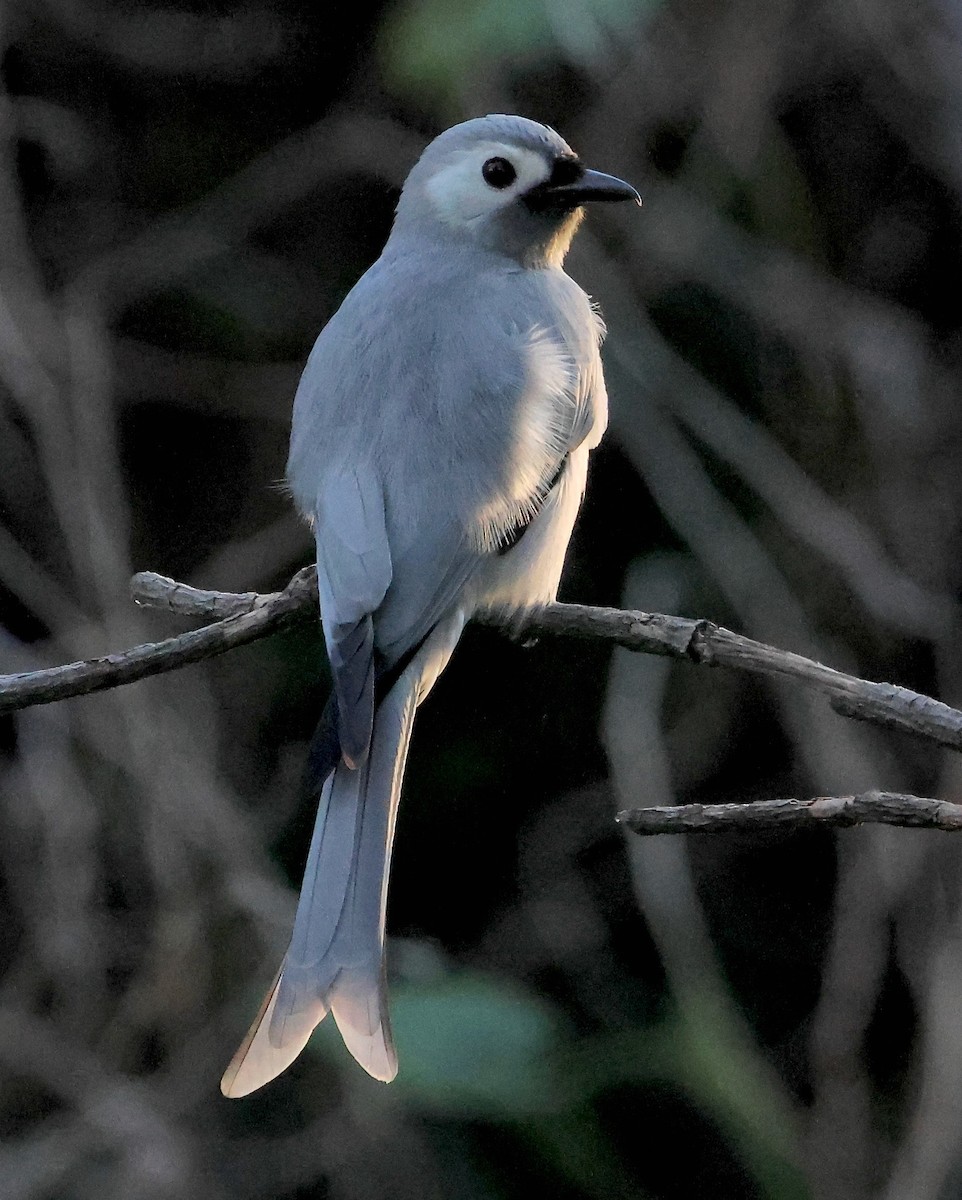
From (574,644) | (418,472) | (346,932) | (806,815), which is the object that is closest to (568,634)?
(418,472)

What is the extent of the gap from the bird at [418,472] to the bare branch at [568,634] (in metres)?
0.12

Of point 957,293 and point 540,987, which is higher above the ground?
point 957,293

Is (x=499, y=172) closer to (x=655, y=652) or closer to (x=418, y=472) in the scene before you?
(x=418, y=472)

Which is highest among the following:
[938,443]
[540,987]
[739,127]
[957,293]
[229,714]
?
[739,127]

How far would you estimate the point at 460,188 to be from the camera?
320 cm

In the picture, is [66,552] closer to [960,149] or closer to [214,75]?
[214,75]

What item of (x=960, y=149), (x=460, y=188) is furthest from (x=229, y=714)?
(x=960, y=149)

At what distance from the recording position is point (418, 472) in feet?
8.52

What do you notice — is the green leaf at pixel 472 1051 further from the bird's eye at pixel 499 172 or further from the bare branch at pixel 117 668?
the bird's eye at pixel 499 172

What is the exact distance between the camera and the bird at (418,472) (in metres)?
2.31

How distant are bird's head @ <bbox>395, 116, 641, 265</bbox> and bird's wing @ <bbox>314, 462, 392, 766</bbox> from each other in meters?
0.77

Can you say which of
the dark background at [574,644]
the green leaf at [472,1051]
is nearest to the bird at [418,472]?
the dark background at [574,644]

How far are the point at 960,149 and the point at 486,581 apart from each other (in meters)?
2.18

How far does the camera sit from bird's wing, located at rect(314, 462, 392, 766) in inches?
91.7
